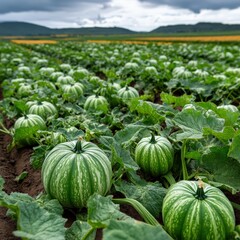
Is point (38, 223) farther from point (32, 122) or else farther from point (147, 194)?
point (32, 122)

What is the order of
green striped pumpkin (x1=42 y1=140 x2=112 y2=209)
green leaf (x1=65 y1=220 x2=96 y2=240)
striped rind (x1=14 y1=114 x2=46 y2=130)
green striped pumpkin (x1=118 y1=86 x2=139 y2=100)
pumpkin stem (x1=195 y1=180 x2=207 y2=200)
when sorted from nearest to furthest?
green leaf (x1=65 y1=220 x2=96 y2=240) < pumpkin stem (x1=195 y1=180 x2=207 y2=200) < green striped pumpkin (x1=42 y1=140 x2=112 y2=209) < striped rind (x1=14 y1=114 x2=46 y2=130) < green striped pumpkin (x1=118 y1=86 x2=139 y2=100)

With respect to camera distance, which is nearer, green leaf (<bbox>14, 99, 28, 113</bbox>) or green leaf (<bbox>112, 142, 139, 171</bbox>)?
green leaf (<bbox>112, 142, 139, 171</bbox>)

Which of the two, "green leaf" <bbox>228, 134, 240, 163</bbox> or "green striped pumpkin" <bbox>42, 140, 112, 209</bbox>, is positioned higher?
"green leaf" <bbox>228, 134, 240, 163</bbox>

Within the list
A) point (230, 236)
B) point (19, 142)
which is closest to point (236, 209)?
point (230, 236)

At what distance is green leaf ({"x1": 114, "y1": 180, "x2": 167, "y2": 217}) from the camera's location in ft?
9.79

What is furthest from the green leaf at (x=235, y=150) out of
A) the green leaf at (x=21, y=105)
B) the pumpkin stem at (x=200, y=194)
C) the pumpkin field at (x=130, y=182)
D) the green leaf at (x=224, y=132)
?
the green leaf at (x=21, y=105)

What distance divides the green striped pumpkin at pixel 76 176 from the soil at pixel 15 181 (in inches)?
9.9

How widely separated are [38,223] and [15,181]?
2.30 m

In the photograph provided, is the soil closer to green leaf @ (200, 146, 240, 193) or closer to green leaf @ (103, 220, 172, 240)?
green leaf @ (200, 146, 240, 193)

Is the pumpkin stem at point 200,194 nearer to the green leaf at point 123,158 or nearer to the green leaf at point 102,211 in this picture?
the green leaf at point 102,211

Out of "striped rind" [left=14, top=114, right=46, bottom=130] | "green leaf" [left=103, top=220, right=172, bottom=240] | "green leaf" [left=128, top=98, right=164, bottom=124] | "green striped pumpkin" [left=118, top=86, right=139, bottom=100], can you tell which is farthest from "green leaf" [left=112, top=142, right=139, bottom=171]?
"green striped pumpkin" [left=118, top=86, right=139, bottom=100]

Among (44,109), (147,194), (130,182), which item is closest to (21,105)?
(44,109)

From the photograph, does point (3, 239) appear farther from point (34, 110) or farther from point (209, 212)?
point (34, 110)

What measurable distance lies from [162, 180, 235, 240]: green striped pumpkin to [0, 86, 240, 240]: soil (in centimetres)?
61
